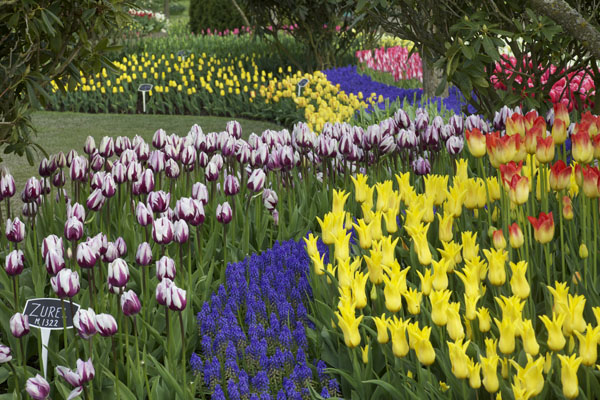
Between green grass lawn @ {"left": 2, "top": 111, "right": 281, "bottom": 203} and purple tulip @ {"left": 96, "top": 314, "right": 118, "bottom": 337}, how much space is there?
7393mm

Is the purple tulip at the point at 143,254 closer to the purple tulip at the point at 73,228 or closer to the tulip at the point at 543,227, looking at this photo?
the purple tulip at the point at 73,228

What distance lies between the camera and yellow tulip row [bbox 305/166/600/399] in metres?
1.65

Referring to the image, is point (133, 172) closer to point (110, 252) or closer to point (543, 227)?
point (110, 252)

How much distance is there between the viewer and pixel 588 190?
2.30m

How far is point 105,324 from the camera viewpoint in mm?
2043

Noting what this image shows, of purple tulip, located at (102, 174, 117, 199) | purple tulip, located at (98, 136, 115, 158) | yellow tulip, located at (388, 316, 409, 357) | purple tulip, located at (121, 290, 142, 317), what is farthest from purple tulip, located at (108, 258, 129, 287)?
purple tulip, located at (98, 136, 115, 158)

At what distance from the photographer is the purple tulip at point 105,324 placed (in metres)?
2.04

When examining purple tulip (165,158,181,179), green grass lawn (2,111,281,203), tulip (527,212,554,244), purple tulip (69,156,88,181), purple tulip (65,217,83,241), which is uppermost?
tulip (527,212,554,244)

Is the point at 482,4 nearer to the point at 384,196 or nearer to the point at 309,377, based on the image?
the point at 384,196

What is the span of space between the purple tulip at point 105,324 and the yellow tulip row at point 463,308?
2.13 ft

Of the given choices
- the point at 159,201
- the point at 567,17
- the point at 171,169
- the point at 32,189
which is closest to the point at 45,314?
the point at 159,201

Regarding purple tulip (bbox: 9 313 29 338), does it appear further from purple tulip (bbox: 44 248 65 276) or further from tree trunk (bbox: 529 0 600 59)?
tree trunk (bbox: 529 0 600 59)

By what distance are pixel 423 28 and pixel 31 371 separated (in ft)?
12.2

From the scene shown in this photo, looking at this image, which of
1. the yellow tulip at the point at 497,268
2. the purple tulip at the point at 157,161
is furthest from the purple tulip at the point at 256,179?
the yellow tulip at the point at 497,268
